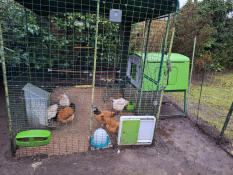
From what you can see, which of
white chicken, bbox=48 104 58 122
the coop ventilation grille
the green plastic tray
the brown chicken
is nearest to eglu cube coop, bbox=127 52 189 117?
the coop ventilation grille

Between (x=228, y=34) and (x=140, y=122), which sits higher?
(x=228, y=34)

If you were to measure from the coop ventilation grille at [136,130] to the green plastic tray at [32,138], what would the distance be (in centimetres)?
124

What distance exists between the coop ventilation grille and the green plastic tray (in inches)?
48.8

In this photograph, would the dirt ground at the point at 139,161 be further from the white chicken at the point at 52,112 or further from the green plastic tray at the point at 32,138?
Result: the white chicken at the point at 52,112

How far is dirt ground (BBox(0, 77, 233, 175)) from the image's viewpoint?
2.46 metres

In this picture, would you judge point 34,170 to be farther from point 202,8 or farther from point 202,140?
point 202,8

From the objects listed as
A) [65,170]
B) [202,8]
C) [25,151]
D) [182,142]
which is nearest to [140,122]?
[182,142]

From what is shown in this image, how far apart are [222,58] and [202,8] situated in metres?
3.33

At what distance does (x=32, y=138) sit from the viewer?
8.47 ft

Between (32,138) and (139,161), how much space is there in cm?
179

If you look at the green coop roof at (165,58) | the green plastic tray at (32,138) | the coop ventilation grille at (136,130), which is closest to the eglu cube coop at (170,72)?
the green coop roof at (165,58)

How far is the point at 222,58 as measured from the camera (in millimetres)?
10227

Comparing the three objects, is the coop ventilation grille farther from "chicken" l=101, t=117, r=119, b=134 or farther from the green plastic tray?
the green plastic tray

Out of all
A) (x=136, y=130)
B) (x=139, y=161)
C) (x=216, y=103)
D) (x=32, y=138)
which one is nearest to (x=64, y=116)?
(x=32, y=138)
